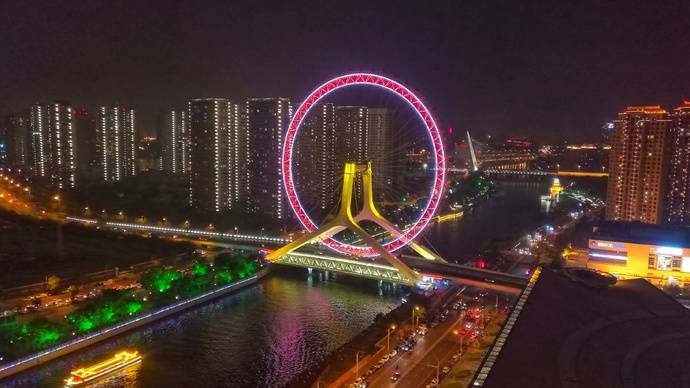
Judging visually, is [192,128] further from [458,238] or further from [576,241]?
[576,241]

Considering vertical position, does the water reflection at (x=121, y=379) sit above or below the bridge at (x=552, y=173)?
below

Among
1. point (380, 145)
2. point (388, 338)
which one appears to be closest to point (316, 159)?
point (380, 145)

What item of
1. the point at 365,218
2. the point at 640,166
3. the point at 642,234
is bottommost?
the point at 642,234

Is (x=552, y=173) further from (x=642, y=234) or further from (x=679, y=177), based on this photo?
(x=642, y=234)

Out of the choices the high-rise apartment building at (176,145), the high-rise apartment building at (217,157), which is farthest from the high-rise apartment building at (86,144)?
the high-rise apartment building at (217,157)

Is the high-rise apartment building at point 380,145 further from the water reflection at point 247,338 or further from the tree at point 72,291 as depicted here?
the tree at point 72,291

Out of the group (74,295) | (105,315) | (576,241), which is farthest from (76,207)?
(576,241)

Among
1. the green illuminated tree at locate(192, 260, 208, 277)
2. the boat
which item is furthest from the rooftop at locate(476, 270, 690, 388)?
the green illuminated tree at locate(192, 260, 208, 277)
